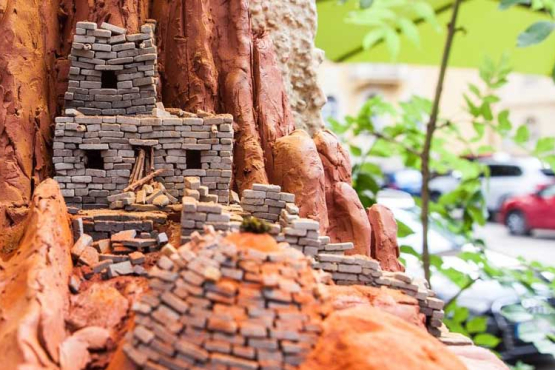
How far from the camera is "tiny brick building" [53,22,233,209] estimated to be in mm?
7668

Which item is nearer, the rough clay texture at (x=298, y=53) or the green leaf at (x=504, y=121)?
the rough clay texture at (x=298, y=53)

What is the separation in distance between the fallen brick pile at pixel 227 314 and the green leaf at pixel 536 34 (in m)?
4.34

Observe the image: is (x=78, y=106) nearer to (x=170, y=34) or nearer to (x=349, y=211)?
(x=170, y=34)

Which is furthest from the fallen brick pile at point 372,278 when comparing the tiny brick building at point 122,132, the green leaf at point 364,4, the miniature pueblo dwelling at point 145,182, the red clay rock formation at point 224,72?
the green leaf at point 364,4

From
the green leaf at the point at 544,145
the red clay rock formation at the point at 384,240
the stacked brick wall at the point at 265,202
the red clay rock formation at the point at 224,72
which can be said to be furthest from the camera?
the green leaf at the point at 544,145

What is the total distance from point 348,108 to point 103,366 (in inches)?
692

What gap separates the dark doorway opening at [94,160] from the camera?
7.91m

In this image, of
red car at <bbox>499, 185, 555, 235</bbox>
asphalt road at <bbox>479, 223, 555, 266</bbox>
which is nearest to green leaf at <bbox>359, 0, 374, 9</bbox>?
asphalt road at <bbox>479, 223, 555, 266</bbox>

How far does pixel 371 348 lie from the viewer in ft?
17.1

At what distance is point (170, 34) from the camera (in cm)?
867

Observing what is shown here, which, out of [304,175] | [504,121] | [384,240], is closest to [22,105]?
[304,175]

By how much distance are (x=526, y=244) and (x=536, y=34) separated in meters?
10.3

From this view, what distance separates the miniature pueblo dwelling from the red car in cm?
1039

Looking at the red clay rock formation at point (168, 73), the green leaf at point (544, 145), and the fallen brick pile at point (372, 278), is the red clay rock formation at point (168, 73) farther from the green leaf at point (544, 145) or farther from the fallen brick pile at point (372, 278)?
the green leaf at point (544, 145)
